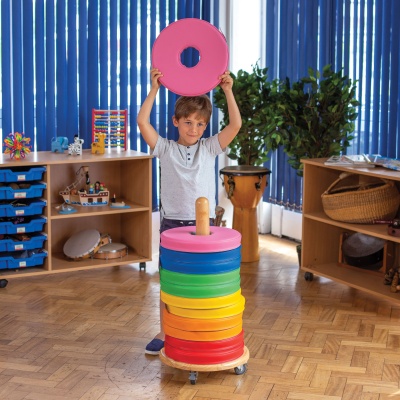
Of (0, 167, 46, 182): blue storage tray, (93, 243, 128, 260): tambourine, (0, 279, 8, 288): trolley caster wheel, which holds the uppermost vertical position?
(0, 167, 46, 182): blue storage tray

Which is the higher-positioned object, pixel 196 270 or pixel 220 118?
pixel 220 118

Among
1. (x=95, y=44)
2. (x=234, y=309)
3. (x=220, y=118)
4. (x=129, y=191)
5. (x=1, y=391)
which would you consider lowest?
(x=1, y=391)

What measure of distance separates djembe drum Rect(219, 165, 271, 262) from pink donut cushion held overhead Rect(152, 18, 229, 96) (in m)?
1.80

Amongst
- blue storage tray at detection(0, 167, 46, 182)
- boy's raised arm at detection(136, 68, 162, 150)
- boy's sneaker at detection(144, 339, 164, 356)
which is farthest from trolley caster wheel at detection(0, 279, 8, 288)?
boy's raised arm at detection(136, 68, 162, 150)

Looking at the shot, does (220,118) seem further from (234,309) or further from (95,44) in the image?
(234,309)

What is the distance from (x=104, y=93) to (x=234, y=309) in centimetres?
254

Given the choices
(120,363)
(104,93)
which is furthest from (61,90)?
(120,363)

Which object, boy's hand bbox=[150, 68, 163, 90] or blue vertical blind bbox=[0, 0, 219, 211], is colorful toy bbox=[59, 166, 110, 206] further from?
boy's hand bbox=[150, 68, 163, 90]

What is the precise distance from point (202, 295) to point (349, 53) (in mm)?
2527

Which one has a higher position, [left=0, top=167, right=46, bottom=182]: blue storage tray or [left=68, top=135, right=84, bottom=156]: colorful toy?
[left=68, top=135, right=84, bottom=156]: colorful toy

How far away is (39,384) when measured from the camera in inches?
131

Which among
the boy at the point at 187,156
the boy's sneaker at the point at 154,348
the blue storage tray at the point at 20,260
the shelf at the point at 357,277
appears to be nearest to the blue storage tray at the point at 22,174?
the blue storage tray at the point at 20,260

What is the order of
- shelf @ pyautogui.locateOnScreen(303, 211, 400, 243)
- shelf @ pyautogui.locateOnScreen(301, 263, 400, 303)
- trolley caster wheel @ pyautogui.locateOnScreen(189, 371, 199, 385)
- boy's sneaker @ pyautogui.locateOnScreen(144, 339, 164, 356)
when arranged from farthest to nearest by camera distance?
shelf @ pyautogui.locateOnScreen(301, 263, 400, 303), shelf @ pyautogui.locateOnScreen(303, 211, 400, 243), boy's sneaker @ pyautogui.locateOnScreen(144, 339, 164, 356), trolley caster wheel @ pyautogui.locateOnScreen(189, 371, 199, 385)

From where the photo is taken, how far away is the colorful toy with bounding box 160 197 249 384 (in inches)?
127
